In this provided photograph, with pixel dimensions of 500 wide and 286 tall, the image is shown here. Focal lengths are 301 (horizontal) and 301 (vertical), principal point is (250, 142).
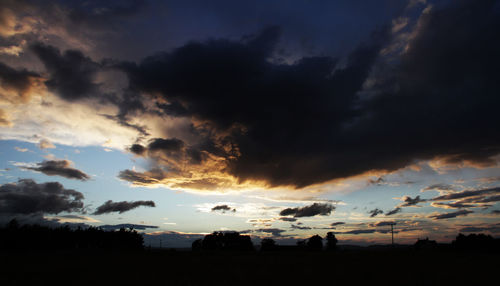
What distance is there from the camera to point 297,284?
24.8 metres

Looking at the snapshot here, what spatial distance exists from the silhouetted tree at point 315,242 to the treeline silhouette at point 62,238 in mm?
99309

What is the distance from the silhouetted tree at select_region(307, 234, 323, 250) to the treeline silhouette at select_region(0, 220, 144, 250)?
9931 cm

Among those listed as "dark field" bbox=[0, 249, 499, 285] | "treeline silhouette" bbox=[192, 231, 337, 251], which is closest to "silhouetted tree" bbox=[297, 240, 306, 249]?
"treeline silhouette" bbox=[192, 231, 337, 251]

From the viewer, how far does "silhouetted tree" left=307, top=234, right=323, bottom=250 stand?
6339 inches

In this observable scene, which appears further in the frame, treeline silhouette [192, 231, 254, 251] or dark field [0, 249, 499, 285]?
treeline silhouette [192, 231, 254, 251]

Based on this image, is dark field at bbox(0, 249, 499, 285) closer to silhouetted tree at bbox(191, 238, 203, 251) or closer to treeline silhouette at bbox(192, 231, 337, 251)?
treeline silhouette at bbox(192, 231, 337, 251)

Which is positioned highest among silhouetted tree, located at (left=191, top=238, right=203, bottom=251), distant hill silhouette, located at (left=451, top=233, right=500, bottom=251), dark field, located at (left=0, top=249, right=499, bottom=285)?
dark field, located at (left=0, top=249, right=499, bottom=285)

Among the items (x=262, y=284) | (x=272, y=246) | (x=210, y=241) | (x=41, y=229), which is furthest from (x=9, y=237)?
(x=262, y=284)

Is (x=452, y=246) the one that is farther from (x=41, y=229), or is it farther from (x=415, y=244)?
(x=41, y=229)

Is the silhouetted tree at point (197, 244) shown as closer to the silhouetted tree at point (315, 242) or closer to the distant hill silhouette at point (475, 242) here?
the silhouetted tree at point (315, 242)

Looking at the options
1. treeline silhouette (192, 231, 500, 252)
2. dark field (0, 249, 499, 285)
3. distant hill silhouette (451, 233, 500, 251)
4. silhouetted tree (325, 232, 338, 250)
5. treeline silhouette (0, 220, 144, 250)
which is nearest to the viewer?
dark field (0, 249, 499, 285)

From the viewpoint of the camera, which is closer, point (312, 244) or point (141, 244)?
point (312, 244)

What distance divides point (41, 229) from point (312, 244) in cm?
13481

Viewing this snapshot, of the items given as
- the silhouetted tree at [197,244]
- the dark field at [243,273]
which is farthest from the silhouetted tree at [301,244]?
the dark field at [243,273]
